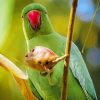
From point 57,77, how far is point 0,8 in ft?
0.62

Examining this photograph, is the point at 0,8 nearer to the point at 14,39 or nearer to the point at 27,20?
the point at 27,20

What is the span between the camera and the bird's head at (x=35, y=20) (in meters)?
0.61

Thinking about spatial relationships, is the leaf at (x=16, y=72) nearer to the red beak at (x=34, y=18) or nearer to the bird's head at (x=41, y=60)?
the bird's head at (x=41, y=60)

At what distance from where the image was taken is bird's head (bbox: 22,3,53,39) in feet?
2.02

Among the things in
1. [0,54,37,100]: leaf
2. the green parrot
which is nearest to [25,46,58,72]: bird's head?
[0,54,37,100]: leaf

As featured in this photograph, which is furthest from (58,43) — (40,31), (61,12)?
(61,12)

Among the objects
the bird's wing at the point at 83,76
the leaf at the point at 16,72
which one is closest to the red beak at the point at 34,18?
the bird's wing at the point at 83,76

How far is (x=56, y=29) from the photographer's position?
2.93ft

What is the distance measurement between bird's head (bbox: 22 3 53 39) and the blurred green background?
4 cm

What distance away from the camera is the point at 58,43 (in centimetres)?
68

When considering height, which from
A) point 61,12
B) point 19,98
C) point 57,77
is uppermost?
point 61,12

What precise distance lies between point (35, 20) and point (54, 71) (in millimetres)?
111

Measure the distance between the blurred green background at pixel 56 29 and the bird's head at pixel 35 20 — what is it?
41 mm

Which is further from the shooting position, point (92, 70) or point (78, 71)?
point (92, 70)
